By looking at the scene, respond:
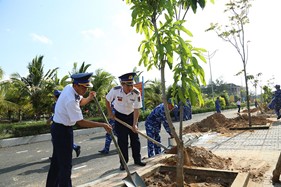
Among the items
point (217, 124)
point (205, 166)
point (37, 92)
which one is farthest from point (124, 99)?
point (37, 92)

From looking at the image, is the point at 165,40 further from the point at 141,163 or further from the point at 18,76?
the point at 18,76

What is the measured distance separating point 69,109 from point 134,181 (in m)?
1.30

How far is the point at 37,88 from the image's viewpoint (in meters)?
18.6

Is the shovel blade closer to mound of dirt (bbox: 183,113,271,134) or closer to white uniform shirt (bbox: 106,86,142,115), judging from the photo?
white uniform shirt (bbox: 106,86,142,115)

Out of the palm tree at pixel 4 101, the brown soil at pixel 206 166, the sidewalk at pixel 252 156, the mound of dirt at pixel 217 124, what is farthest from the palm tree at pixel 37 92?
the brown soil at pixel 206 166

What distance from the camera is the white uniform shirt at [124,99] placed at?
509 centimetres

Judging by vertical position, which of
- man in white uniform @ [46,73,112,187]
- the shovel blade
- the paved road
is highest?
man in white uniform @ [46,73,112,187]

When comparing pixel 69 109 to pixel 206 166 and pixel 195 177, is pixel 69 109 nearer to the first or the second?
pixel 195 177

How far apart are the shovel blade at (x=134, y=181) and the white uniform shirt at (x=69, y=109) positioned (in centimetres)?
104

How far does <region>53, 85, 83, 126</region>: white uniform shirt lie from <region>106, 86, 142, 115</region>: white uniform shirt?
1.56m

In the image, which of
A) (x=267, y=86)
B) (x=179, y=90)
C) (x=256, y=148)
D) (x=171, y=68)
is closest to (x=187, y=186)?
(x=179, y=90)

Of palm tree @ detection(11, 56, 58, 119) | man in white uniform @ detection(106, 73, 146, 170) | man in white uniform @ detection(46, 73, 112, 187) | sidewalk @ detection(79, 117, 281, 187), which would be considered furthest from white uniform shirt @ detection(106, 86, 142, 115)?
palm tree @ detection(11, 56, 58, 119)

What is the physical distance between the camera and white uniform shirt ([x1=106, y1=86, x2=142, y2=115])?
5.09 metres

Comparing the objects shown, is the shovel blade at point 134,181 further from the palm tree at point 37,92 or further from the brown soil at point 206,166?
the palm tree at point 37,92
